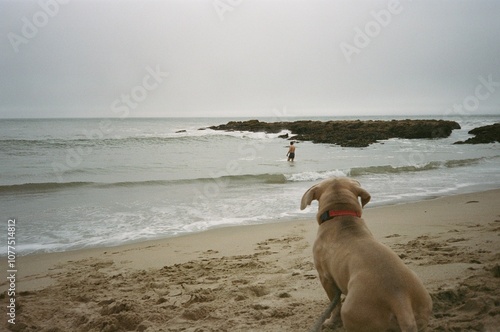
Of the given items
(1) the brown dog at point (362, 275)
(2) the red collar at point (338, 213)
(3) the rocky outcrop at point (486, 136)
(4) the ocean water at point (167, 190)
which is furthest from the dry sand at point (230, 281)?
(3) the rocky outcrop at point (486, 136)

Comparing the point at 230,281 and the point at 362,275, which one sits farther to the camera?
the point at 230,281

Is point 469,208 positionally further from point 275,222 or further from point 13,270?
point 13,270

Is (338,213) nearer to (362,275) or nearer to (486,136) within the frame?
(362,275)

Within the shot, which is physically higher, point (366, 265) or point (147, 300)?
point (366, 265)

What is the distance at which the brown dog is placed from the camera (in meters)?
2.11

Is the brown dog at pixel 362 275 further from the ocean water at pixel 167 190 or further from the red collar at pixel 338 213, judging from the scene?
the ocean water at pixel 167 190

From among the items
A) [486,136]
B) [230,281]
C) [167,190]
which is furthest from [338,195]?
[486,136]

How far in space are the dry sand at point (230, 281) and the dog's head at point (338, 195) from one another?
1006 mm

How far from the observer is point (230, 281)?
13.3 ft

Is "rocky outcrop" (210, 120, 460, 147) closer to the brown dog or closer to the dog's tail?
the brown dog

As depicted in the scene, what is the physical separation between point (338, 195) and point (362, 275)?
2.92ft

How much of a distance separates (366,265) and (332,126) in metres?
40.0

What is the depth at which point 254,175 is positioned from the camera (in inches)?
553

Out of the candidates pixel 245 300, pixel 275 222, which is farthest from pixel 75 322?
pixel 275 222
